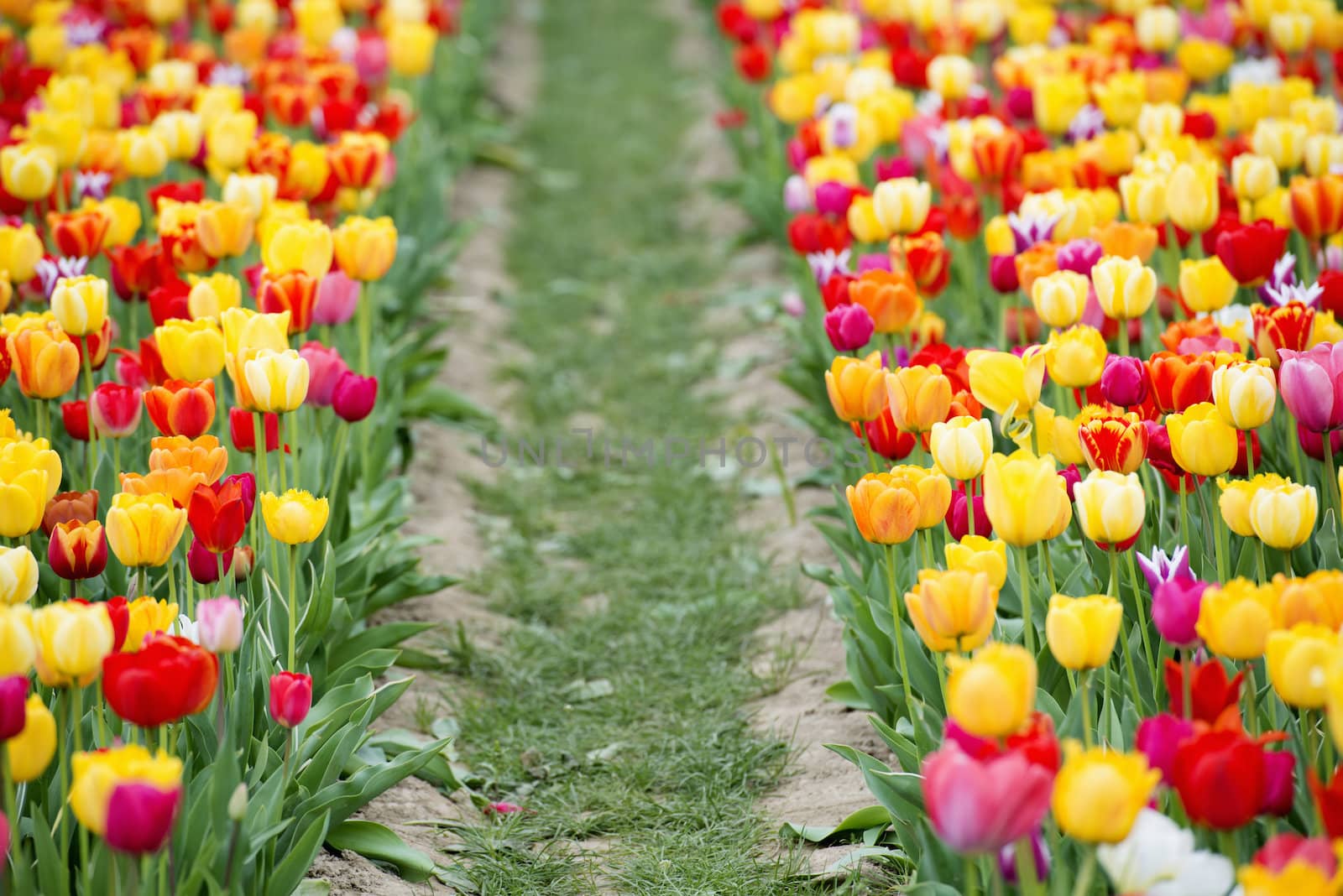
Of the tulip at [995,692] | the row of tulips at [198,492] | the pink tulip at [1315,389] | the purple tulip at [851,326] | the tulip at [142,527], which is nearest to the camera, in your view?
the tulip at [995,692]

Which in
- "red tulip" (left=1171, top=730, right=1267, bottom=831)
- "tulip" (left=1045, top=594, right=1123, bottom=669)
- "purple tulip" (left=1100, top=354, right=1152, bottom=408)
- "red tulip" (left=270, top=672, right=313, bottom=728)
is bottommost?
"red tulip" (left=270, top=672, right=313, bottom=728)

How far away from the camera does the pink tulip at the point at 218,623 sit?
192 cm

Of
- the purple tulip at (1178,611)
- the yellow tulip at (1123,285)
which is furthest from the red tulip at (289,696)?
the yellow tulip at (1123,285)

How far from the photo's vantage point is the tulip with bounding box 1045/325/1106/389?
2439mm

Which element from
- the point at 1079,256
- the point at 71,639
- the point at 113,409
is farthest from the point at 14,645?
the point at 1079,256

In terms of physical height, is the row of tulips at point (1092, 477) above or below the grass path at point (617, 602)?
above

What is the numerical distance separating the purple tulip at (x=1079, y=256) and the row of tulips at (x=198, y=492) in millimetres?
1472

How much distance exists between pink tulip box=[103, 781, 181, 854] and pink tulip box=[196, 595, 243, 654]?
1.24ft

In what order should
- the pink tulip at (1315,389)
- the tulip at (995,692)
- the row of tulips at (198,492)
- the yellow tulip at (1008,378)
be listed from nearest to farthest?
the tulip at (995,692), the row of tulips at (198,492), the pink tulip at (1315,389), the yellow tulip at (1008,378)

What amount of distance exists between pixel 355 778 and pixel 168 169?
3.36 meters

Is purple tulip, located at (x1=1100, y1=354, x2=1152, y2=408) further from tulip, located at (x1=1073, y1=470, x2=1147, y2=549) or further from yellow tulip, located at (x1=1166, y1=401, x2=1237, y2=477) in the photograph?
Result: tulip, located at (x1=1073, y1=470, x2=1147, y2=549)

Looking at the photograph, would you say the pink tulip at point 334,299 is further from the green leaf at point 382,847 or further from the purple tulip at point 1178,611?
the purple tulip at point 1178,611

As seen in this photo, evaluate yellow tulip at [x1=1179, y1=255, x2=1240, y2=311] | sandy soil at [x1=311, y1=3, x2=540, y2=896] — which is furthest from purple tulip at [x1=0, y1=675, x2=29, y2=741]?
yellow tulip at [x1=1179, y1=255, x2=1240, y2=311]

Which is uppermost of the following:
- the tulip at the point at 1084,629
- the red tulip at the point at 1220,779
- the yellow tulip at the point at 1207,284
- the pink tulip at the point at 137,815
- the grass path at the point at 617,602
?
the yellow tulip at the point at 1207,284
